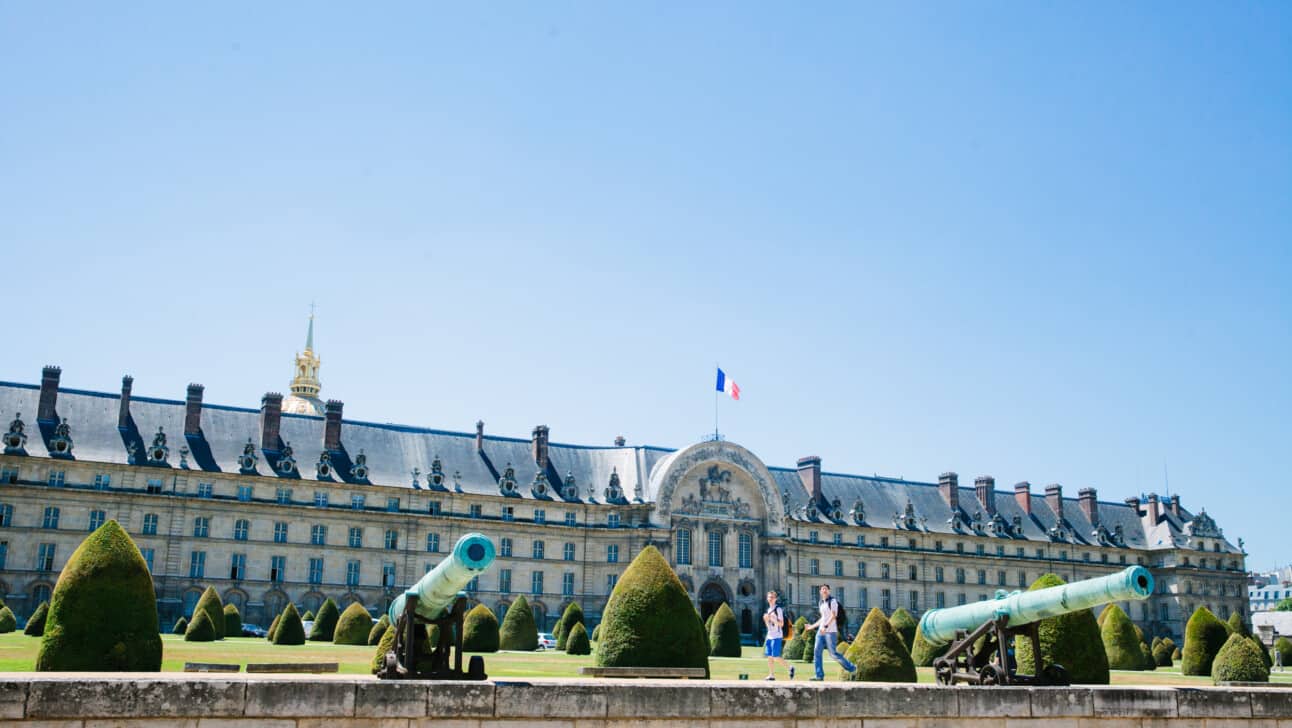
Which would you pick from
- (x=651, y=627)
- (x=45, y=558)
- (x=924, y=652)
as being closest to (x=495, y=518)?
(x=45, y=558)

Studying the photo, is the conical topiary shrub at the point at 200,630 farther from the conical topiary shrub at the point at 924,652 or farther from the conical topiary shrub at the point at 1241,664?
the conical topiary shrub at the point at 1241,664

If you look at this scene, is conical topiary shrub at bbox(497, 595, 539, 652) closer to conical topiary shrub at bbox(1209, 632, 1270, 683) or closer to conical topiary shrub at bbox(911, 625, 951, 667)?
conical topiary shrub at bbox(911, 625, 951, 667)

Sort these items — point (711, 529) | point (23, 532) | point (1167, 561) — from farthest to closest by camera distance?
point (1167, 561)
point (711, 529)
point (23, 532)

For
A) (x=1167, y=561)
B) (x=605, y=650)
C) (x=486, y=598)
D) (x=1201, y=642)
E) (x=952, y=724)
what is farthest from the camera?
(x=1167, y=561)

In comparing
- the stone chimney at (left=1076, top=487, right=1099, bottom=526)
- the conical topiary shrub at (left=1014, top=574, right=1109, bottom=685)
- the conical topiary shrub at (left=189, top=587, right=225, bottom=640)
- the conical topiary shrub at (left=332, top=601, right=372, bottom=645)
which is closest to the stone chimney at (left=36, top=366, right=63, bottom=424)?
the conical topiary shrub at (left=189, top=587, right=225, bottom=640)

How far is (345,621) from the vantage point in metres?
42.3

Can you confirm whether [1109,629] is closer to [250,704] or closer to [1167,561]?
[250,704]

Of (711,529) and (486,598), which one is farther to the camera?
(711,529)

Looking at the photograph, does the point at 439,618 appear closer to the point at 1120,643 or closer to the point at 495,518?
the point at 1120,643

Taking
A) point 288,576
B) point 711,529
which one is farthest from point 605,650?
point 711,529

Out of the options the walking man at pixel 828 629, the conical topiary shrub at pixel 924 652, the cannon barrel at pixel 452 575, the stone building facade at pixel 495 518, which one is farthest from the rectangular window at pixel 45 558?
the cannon barrel at pixel 452 575

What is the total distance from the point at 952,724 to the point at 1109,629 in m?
29.3

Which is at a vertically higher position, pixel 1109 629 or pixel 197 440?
pixel 197 440

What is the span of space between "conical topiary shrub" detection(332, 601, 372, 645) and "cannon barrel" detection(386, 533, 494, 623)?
3036 cm
